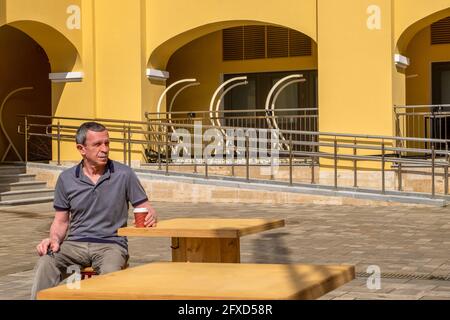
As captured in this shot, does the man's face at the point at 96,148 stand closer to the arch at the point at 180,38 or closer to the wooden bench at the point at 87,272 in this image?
the wooden bench at the point at 87,272

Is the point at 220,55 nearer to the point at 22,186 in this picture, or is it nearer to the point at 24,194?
the point at 22,186

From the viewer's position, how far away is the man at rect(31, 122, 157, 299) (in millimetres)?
5957

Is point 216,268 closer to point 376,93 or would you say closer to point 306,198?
point 306,198

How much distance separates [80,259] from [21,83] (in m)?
17.6

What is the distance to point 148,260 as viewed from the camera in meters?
10.0

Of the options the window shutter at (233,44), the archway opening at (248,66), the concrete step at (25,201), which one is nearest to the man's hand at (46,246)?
the concrete step at (25,201)

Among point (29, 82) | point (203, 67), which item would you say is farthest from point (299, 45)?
point (29, 82)

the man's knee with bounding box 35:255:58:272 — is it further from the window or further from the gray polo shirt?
→ the window

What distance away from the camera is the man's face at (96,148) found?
235 inches

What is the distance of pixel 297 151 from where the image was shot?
56.2 ft

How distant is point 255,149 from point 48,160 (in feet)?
18.8

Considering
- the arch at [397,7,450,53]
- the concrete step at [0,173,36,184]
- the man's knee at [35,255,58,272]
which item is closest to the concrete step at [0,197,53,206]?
the concrete step at [0,173,36,184]

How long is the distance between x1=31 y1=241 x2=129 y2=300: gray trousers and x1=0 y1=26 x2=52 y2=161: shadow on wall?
1590 cm

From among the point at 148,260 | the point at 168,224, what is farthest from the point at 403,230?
the point at 168,224
